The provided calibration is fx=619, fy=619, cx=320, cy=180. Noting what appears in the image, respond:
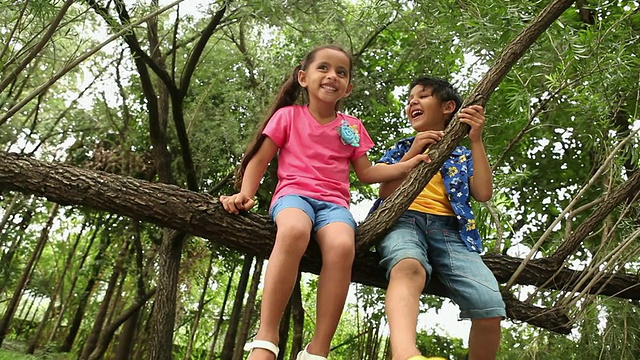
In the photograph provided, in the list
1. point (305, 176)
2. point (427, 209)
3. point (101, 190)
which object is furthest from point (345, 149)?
point (101, 190)

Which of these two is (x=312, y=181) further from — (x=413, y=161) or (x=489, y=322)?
(x=489, y=322)

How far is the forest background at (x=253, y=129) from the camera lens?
218 cm

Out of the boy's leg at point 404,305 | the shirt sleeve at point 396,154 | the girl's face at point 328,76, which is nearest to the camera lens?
the boy's leg at point 404,305

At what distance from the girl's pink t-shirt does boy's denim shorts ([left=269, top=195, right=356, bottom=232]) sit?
0.03 m

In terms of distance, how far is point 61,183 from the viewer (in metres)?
1.94

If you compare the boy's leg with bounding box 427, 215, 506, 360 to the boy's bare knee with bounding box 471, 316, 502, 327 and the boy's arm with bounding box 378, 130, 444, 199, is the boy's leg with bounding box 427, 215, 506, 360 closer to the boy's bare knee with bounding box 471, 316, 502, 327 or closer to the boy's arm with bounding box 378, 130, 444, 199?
the boy's bare knee with bounding box 471, 316, 502, 327

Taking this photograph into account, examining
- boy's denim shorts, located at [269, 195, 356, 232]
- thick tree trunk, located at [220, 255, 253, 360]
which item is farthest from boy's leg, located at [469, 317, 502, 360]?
thick tree trunk, located at [220, 255, 253, 360]

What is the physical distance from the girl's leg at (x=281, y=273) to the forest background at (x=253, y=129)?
17 cm

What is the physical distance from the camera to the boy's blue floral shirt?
1.92m

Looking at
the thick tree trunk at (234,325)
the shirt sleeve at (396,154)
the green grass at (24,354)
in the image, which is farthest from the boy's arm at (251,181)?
the green grass at (24,354)

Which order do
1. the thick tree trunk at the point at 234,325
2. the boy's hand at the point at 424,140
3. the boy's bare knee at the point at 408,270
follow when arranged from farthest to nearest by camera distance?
the thick tree trunk at the point at 234,325 → the boy's hand at the point at 424,140 → the boy's bare knee at the point at 408,270

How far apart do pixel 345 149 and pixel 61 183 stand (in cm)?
90

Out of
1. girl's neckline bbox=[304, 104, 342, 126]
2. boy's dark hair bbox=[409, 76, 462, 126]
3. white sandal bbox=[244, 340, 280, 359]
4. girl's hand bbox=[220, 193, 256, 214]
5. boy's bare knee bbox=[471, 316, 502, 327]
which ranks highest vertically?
boy's dark hair bbox=[409, 76, 462, 126]

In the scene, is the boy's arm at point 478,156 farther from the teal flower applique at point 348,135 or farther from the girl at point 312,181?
the teal flower applique at point 348,135
